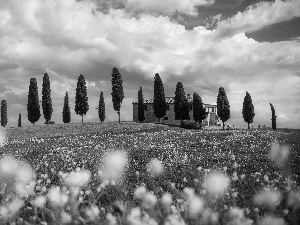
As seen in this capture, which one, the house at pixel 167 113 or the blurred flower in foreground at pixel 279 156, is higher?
the house at pixel 167 113

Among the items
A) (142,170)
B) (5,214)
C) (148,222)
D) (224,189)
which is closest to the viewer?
(148,222)

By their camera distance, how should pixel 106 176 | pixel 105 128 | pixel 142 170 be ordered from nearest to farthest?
1. pixel 106 176
2. pixel 142 170
3. pixel 105 128

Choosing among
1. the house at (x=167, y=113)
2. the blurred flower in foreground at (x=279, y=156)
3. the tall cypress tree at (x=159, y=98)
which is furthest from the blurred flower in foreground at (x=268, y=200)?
the house at (x=167, y=113)

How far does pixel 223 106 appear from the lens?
7125 centimetres

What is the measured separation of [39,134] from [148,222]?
45911 mm

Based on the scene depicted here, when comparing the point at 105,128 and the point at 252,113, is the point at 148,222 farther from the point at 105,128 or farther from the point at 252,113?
the point at 252,113

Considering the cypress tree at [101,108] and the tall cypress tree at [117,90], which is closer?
the tall cypress tree at [117,90]

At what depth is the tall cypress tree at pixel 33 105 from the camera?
6347cm

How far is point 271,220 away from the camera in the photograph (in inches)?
151

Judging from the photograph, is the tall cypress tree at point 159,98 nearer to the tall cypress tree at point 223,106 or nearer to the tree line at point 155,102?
the tree line at point 155,102

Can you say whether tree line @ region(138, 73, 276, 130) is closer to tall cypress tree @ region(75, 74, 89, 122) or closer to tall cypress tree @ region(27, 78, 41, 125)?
tall cypress tree @ region(75, 74, 89, 122)

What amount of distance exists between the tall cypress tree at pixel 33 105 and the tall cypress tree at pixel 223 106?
37.1 m

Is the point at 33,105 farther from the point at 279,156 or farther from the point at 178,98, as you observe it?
the point at 279,156

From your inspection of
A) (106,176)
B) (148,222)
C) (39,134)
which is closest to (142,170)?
(106,176)
